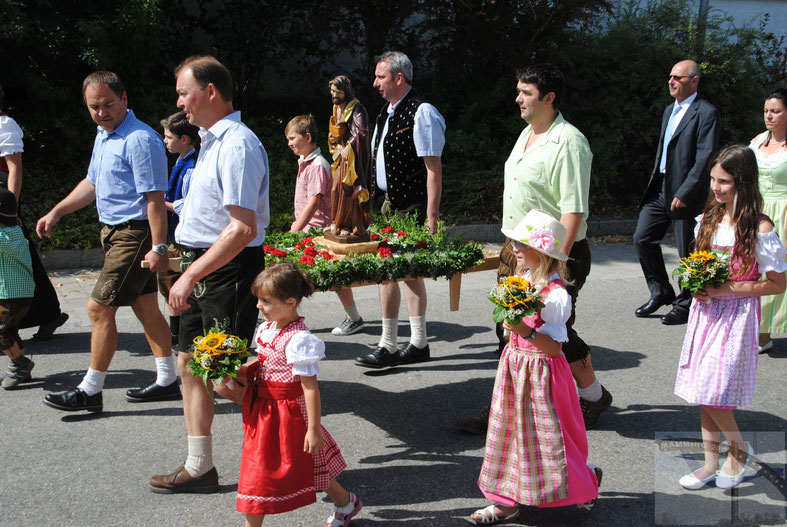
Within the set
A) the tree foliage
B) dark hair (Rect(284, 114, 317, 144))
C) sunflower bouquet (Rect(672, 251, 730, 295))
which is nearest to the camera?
sunflower bouquet (Rect(672, 251, 730, 295))

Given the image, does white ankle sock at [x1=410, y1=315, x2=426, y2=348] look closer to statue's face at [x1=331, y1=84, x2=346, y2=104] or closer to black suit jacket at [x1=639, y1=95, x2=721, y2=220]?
statue's face at [x1=331, y1=84, x2=346, y2=104]

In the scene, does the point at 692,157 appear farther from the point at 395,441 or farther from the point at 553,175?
the point at 395,441

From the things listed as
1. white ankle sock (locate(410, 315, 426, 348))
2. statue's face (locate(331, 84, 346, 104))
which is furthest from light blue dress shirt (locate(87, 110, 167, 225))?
white ankle sock (locate(410, 315, 426, 348))

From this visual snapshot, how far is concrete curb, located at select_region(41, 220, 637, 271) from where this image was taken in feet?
28.0

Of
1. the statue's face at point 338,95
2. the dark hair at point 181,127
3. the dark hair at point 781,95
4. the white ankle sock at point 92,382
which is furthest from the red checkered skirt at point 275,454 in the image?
the dark hair at point 781,95

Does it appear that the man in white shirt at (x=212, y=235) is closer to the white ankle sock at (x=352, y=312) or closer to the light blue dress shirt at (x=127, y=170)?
the light blue dress shirt at (x=127, y=170)

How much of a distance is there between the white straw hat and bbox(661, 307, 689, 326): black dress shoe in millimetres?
3681

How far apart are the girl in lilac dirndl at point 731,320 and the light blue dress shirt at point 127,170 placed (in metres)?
3.21

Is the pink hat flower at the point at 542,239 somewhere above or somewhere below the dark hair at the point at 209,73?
below

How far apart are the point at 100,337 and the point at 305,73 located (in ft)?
30.2

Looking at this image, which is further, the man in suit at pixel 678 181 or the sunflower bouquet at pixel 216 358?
the man in suit at pixel 678 181

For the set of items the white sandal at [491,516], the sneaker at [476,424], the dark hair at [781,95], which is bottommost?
the white sandal at [491,516]

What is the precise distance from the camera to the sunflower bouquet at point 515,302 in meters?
3.22

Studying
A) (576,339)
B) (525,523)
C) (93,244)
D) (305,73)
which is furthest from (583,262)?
(305,73)
